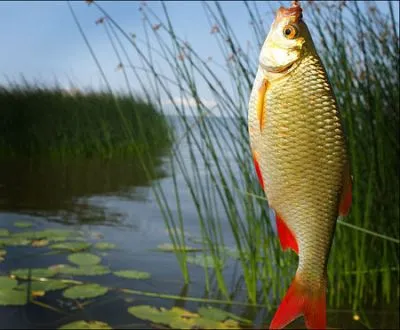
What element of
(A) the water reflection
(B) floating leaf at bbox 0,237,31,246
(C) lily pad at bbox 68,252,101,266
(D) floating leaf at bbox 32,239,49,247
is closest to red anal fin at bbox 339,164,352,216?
(C) lily pad at bbox 68,252,101,266

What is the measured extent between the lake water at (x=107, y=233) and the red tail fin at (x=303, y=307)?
0.80 m

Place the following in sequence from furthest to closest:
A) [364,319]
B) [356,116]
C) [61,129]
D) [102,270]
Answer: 1. [61,129]
2. [102,270]
3. [364,319]
4. [356,116]

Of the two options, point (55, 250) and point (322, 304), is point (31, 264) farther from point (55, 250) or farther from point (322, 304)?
point (322, 304)

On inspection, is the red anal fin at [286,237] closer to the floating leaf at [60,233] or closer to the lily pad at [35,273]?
the lily pad at [35,273]

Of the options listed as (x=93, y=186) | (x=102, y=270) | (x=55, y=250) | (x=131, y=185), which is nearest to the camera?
(x=102, y=270)

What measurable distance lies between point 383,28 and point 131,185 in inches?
215

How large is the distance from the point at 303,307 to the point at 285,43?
0.22 m

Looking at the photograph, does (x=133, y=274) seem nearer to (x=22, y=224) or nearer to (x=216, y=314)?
(x=216, y=314)

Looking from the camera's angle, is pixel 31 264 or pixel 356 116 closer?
pixel 356 116

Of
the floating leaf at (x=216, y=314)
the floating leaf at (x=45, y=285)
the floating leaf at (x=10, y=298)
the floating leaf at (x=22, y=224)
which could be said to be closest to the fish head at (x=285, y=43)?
the floating leaf at (x=216, y=314)

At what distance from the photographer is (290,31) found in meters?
0.57

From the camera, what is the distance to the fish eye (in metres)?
0.57

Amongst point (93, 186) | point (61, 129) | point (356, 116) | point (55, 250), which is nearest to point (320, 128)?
point (356, 116)

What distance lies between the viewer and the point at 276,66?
0.55m
